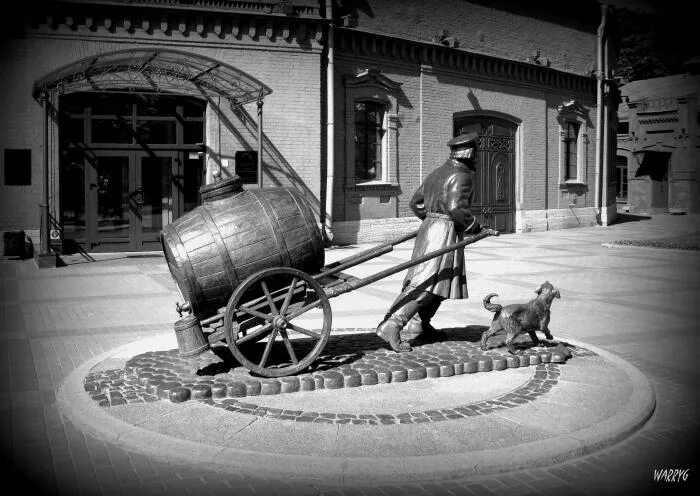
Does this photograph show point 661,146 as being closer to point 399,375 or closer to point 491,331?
point 491,331

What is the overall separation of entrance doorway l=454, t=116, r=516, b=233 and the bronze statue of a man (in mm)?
15191

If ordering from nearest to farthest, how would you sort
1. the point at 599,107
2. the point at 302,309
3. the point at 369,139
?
the point at 302,309, the point at 369,139, the point at 599,107


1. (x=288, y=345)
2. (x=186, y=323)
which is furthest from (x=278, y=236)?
(x=186, y=323)

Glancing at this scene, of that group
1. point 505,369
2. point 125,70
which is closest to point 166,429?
point 505,369

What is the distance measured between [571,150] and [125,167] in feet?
51.7

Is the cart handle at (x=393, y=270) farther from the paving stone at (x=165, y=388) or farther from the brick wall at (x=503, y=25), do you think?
the brick wall at (x=503, y=25)

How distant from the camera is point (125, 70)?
595 inches

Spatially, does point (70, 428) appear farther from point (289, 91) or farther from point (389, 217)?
point (389, 217)

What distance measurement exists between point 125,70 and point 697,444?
13373 mm

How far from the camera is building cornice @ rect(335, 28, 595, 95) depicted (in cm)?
1855

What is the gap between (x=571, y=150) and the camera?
25500mm

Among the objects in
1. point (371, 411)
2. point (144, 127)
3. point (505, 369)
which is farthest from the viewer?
point (144, 127)

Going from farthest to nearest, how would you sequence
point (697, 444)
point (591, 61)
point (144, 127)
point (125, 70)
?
point (591, 61) → point (144, 127) → point (125, 70) → point (697, 444)

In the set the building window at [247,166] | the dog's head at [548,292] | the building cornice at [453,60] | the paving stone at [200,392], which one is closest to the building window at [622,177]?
the building cornice at [453,60]
